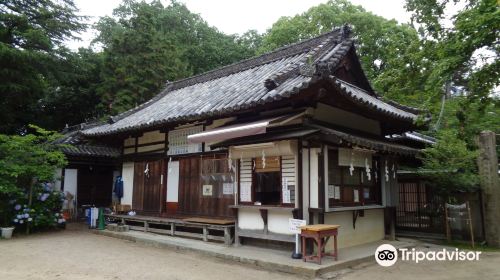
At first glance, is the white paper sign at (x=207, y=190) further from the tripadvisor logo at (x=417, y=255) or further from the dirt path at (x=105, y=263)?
the tripadvisor logo at (x=417, y=255)

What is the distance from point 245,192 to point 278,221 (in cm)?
138

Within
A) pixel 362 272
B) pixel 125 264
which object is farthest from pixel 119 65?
pixel 362 272

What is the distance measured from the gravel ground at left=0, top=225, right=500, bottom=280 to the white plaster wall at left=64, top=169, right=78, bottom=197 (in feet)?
25.6

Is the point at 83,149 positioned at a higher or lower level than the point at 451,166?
higher

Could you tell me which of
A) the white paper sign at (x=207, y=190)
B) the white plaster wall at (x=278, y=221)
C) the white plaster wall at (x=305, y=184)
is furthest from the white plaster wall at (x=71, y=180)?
the white plaster wall at (x=305, y=184)

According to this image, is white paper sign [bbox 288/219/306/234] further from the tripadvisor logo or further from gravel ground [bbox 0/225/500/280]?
the tripadvisor logo

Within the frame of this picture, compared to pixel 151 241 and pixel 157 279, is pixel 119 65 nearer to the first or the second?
pixel 151 241

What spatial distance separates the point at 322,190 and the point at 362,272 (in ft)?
6.71

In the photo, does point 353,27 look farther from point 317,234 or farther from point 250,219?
point 317,234

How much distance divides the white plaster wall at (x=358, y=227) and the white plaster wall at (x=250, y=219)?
1.81 metres

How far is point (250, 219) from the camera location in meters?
10.4

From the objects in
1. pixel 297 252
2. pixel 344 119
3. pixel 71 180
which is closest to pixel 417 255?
pixel 297 252

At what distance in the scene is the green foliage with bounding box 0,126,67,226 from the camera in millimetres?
12883

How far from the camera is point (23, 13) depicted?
64.1 feet
